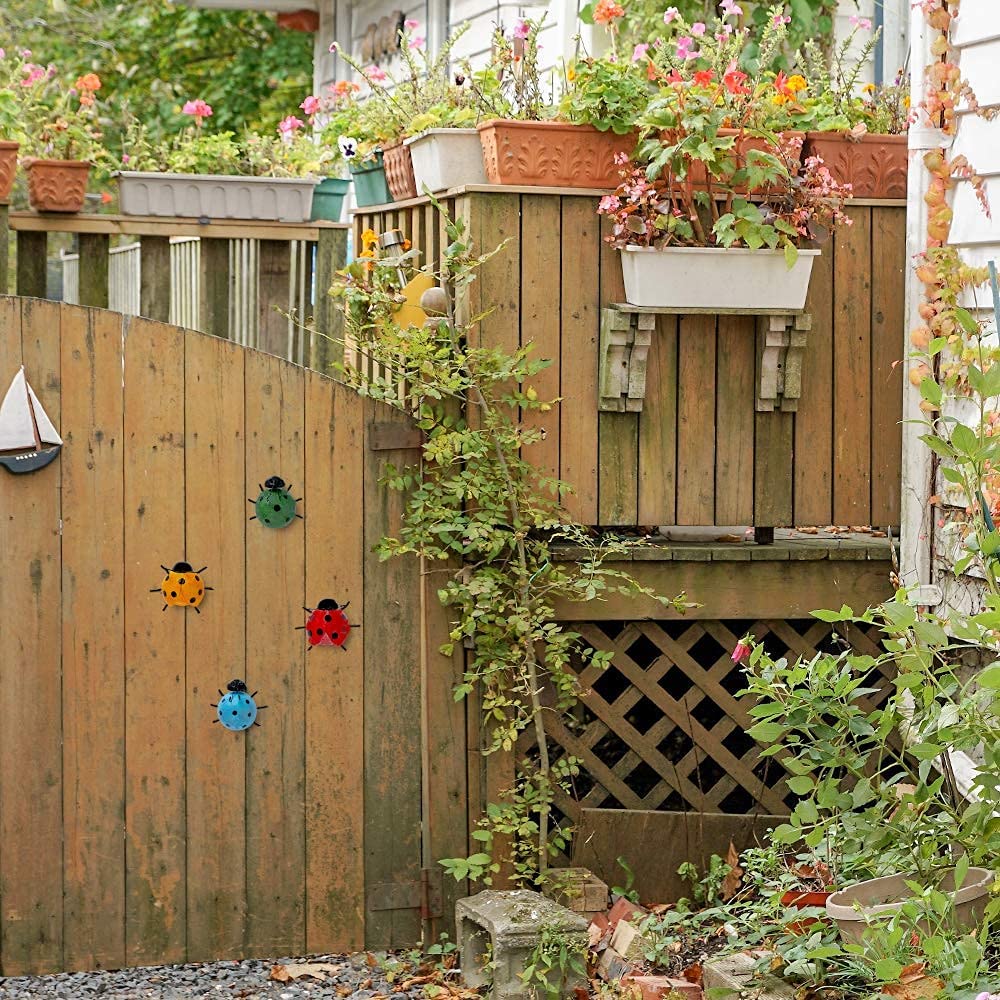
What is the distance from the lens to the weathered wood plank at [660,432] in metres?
4.34

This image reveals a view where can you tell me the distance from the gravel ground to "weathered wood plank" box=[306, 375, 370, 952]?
0.16 metres

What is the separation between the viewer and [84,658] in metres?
4.11

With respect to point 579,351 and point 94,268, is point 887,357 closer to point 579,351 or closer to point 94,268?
point 579,351

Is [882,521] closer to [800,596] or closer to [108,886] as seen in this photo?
[800,596]

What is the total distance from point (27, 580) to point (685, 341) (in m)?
1.92

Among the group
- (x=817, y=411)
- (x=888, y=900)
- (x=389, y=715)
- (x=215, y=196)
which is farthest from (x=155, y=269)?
(x=888, y=900)

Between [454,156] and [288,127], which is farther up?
[288,127]

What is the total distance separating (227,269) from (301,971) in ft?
11.4

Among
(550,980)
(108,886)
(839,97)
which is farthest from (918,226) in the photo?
(108,886)

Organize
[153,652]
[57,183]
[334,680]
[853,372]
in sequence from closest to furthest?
[153,652], [334,680], [853,372], [57,183]

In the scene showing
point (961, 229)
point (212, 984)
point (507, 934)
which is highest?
point (961, 229)

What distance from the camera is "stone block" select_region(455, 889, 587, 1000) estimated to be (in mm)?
3846

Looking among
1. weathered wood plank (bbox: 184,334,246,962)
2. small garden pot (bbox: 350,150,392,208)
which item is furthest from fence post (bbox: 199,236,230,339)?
weathered wood plank (bbox: 184,334,246,962)

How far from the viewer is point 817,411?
445cm
